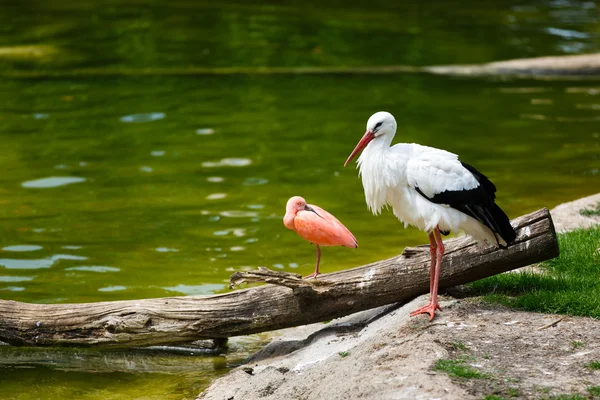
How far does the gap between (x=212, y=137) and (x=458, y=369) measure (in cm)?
1098

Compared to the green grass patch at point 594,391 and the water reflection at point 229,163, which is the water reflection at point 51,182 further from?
the green grass patch at point 594,391

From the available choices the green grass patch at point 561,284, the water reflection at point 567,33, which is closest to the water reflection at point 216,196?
the green grass patch at point 561,284

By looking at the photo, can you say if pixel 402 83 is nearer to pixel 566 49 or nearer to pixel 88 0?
pixel 566 49

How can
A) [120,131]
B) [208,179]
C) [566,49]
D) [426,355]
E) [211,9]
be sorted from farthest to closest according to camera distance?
[211,9], [566,49], [120,131], [208,179], [426,355]

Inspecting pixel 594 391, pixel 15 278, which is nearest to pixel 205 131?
pixel 15 278

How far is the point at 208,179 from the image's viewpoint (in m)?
13.7

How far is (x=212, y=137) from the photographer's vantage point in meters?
16.1

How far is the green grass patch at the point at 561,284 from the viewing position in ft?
22.8

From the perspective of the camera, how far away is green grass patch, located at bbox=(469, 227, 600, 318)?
6961 millimetres

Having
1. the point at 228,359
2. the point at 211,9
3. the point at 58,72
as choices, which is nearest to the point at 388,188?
the point at 228,359

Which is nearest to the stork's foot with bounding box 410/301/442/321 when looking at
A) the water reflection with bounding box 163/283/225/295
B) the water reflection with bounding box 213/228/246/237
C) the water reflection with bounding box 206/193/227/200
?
the water reflection with bounding box 163/283/225/295

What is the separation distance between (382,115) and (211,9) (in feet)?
72.9

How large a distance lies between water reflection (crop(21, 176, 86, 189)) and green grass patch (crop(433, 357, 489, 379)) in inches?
350

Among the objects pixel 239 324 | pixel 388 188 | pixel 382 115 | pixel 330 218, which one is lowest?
pixel 239 324
